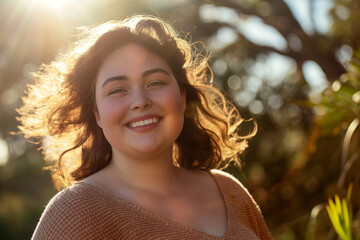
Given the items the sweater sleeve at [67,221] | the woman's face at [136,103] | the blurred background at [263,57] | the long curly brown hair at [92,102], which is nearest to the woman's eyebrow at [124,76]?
the woman's face at [136,103]

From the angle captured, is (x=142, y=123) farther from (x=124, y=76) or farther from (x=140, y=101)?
(x=124, y=76)

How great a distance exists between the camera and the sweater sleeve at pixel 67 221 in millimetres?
1553

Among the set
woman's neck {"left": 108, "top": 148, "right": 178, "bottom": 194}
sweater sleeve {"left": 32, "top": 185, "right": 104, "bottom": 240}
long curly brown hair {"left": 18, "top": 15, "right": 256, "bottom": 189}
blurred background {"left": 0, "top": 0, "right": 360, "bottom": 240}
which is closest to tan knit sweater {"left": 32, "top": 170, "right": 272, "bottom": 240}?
sweater sleeve {"left": 32, "top": 185, "right": 104, "bottom": 240}

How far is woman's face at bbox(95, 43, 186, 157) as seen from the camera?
5.80 ft

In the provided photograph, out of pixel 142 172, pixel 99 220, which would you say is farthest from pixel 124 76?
pixel 99 220

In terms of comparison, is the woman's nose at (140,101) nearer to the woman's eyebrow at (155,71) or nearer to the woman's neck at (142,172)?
the woman's eyebrow at (155,71)

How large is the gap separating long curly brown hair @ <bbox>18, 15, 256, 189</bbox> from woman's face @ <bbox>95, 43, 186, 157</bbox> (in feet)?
0.27

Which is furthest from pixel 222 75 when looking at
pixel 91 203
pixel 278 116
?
pixel 91 203

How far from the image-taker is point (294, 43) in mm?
4887

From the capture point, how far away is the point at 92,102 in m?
2.03

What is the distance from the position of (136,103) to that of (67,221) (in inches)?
19.3

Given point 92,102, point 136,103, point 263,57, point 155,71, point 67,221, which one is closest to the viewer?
point 67,221

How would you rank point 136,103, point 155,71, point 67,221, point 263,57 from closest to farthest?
point 67,221 < point 136,103 < point 155,71 < point 263,57

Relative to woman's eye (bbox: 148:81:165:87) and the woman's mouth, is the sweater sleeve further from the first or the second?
woman's eye (bbox: 148:81:165:87)
